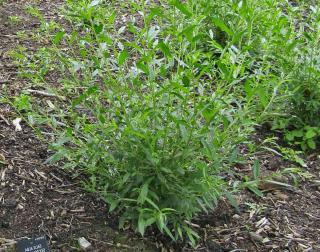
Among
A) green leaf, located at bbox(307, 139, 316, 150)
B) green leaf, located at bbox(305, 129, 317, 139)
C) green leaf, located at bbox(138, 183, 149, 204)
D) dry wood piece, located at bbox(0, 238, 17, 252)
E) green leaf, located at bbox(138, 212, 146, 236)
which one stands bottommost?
green leaf, located at bbox(307, 139, 316, 150)

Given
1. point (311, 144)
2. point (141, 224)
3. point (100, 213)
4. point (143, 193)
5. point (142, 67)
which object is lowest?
point (311, 144)

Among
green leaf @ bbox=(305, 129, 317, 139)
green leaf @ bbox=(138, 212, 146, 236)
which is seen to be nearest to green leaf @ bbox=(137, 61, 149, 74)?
green leaf @ bbox=(138, 212, 146, 236)

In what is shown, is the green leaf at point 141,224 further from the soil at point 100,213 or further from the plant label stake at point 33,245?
the plant label stake at point 33,245

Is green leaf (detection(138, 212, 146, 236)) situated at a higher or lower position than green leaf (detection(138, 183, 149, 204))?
lower

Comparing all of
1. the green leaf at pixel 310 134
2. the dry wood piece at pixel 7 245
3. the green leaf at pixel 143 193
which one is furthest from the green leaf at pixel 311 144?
the dry wood piece at pixel 7 245

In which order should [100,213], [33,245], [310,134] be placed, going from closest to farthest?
[33,245] → [100,213] → [310,134]

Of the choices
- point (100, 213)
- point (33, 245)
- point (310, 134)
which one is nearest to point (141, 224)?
point (100, 213)

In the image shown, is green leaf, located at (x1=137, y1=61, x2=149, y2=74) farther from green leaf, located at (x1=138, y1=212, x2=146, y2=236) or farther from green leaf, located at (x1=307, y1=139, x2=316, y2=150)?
green leaf, located at (x1=307, y1=139, x2=316, y2=150)

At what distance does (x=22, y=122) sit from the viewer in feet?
12.1

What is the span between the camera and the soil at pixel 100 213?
294 centimetres

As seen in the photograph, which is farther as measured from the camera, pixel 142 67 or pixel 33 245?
pixel 33 245

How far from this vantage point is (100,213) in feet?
10.1

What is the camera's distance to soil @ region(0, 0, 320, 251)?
9.64 feet

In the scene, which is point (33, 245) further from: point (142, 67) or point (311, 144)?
point (311, 144)
